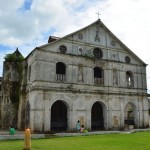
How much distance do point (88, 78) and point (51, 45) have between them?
5.15m

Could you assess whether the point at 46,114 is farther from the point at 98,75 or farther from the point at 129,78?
the point at 129,78

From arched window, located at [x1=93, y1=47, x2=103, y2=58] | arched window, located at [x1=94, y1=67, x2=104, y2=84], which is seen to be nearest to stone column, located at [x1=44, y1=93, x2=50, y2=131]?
arched window, located at [x1=94, y1=67, x2=104, y2=84]

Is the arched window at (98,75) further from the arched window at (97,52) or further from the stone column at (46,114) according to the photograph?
the stone column at (46,114)

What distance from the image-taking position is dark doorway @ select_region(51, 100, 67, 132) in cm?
2467

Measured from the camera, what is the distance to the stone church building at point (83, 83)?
73.8ft

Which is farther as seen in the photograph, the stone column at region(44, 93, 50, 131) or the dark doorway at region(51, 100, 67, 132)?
the dark doorway at region(51, 100, 67, 132)

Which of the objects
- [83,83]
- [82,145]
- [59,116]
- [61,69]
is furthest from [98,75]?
[82,145]

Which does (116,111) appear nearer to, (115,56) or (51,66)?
(115,56)

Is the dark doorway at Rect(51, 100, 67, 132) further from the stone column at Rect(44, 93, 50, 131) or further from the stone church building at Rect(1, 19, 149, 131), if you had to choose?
the stone column at Rect(44, 93, 50, 131)

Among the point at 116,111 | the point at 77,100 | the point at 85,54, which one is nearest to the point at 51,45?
the point at 85,54

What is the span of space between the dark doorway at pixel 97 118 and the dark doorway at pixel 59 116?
324cm

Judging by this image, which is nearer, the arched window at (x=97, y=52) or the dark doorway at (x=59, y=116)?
the dark doorway at (x=59, y=116)

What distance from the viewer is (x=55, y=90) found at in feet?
74.5

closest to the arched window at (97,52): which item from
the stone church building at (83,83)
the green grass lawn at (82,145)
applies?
the stone church building at (83,83)
